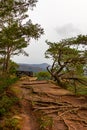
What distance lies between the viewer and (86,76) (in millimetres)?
29594

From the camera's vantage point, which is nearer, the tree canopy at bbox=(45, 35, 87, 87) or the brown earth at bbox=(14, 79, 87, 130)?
the brown earth at bbox=(14, 79, 87, 130)

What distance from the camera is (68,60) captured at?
984 inches

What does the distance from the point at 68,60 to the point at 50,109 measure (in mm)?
7335

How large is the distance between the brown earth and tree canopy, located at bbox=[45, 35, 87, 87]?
262cm

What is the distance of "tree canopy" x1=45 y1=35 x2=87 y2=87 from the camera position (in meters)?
24.9

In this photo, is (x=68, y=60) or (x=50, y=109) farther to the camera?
(x=68, y=60)

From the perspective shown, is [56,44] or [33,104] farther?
[56,44]

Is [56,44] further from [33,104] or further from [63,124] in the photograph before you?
[63,124]

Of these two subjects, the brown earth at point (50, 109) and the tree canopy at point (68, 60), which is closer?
the brown earth at point (50, 109)

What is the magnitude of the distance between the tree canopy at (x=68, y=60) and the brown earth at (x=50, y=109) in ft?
8.58

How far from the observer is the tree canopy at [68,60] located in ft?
81.8

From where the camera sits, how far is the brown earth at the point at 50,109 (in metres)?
16.2

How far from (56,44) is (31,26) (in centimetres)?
569

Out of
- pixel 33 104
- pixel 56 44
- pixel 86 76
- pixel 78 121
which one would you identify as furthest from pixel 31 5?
pixel 86 76
